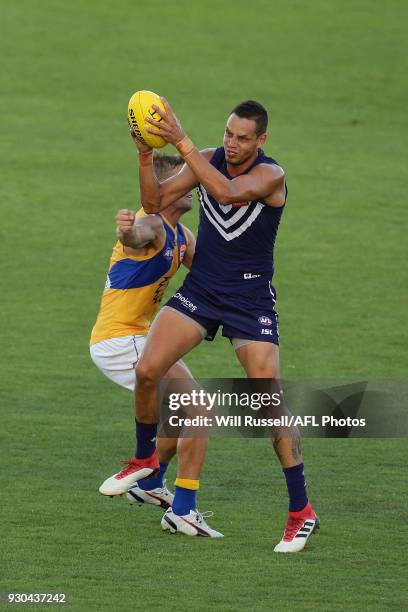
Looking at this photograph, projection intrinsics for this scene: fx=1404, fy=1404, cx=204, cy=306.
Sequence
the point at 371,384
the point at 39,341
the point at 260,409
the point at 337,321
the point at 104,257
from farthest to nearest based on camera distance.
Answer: the point at 104,257 < the point at 337,321 < the point at 39,341 < the point at 371,384 < the point at 260,409

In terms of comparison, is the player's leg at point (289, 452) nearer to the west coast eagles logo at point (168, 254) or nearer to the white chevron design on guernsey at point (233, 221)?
the white chevron design on guernsey at point (233, 221)

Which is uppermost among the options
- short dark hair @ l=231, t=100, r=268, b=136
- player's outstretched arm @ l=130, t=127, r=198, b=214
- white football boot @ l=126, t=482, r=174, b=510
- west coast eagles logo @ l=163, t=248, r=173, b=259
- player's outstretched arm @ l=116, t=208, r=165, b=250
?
short dark hair @ l=231, t=100, r=268, b=136

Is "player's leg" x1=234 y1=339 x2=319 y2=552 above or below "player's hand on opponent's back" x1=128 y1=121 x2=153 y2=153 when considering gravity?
below

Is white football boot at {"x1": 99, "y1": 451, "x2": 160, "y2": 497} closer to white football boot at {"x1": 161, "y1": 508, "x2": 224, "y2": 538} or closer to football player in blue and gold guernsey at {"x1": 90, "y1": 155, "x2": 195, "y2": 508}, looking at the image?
football player in blue and gold guernsey at {"x1": 90, "y1": 155, "x2": 195, "y2": 508}

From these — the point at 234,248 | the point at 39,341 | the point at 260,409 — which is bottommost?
the point at 39,341

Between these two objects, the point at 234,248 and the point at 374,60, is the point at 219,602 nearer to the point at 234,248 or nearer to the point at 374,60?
the point at 234,248

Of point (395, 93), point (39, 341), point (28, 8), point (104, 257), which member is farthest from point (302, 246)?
point (28, 8)

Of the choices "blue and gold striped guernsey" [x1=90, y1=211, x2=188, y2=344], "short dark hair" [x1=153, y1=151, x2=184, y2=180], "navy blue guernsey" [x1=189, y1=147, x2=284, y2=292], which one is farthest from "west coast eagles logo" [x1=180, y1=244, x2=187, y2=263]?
"navy blue guernsey" [x1=189, y1=147, x2=284, y2=292]

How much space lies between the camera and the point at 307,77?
26.5 meters

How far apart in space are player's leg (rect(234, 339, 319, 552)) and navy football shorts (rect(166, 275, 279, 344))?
0.09m

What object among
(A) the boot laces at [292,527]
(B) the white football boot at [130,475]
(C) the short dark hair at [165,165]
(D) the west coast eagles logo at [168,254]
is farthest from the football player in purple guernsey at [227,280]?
(C) the short dark hair at [165,165]

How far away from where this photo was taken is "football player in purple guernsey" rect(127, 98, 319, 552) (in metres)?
7.79

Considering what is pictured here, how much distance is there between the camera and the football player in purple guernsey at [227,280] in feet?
25.5

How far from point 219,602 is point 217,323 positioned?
1896 millimetres
